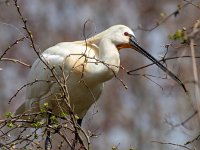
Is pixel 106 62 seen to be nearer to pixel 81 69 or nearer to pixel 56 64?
pixel 81 69

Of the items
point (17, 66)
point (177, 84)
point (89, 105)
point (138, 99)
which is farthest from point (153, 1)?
point (177, 84)

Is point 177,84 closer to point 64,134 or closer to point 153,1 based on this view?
point 64,134

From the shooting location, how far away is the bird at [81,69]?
7.46 metres

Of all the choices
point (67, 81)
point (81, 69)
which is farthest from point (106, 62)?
point (67, 81)

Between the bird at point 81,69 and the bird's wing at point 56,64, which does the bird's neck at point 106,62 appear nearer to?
the bird at point 81,69

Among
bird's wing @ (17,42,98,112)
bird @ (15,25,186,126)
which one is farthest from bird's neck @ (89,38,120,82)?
bird's wing @ (17,42,98,112)

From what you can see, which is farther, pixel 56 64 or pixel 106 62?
pixel 56 64

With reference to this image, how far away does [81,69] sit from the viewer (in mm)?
7449

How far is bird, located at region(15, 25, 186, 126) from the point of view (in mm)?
7457

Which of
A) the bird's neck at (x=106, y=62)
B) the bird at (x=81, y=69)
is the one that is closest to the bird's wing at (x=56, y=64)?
the bird at (x=81, y=69)

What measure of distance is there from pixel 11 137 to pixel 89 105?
6.26 ft

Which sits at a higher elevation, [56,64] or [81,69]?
[56,64]

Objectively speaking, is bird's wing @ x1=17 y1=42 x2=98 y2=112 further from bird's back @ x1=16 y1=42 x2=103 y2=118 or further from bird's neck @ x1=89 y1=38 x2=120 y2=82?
bird's neck @ x1=89 y1=38 x2=120 y2=82

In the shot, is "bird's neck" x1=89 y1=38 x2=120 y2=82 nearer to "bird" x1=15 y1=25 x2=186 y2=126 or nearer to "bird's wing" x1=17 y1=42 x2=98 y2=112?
"bird" x1=15 y1=25 x2=186 y2=126
